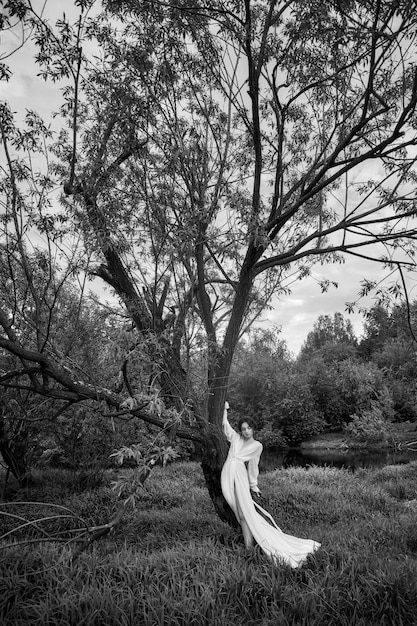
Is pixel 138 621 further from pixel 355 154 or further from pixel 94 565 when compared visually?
pixel 355 154

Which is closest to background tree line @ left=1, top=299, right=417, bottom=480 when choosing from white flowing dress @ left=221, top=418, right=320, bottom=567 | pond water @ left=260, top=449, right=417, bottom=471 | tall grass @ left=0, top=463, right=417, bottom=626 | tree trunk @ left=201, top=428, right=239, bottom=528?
tree trunk @ left=201, top=428, right=239, bottom=528

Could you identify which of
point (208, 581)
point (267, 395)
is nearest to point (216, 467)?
point (208, 581)

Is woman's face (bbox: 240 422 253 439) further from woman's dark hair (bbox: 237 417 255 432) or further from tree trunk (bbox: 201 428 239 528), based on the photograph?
tree trunk (bbox: 201 428 239 528)

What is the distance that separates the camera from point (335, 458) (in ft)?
68.3

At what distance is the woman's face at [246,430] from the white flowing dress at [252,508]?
0.32 ft

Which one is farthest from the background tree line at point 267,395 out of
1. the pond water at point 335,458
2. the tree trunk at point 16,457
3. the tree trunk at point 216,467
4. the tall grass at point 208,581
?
the pond water at point 335,458

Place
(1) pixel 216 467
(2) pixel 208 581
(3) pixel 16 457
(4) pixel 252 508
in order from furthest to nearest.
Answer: (3) pixel 16 457
(1) pixel 216 467
(4) pixel 252 508
(2) pixel 208 581

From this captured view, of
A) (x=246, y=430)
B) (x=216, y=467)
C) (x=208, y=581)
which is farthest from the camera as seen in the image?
(x=216, y=467)

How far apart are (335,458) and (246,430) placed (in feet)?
55.3

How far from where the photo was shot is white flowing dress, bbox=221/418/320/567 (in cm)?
536

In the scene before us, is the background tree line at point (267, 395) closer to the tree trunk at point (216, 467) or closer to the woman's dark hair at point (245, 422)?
the tree trunk at point (216, 467)

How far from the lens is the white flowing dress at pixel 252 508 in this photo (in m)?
5.36

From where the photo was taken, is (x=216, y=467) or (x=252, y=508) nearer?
(x=252, y=508)

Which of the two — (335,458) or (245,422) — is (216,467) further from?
(335,458)
